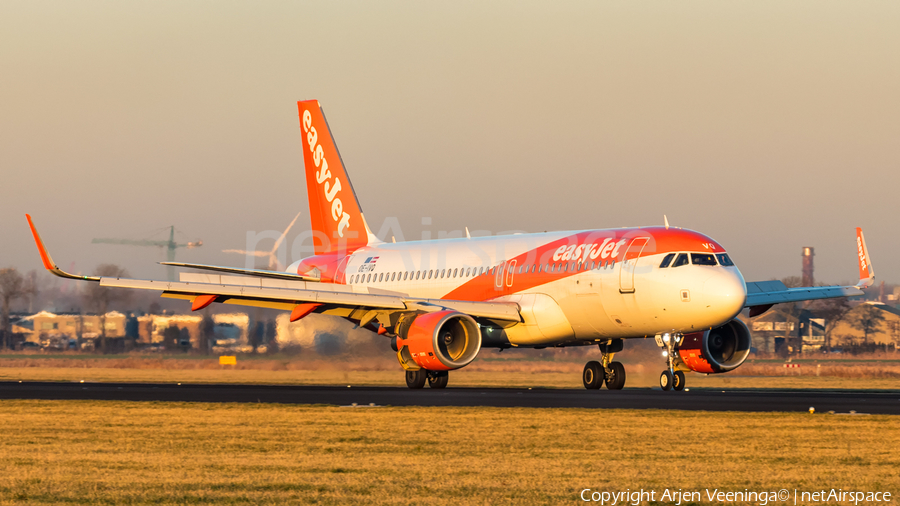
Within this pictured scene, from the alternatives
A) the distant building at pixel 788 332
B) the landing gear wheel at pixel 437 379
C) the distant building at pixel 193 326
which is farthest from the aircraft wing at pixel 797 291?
the distant building at pixel 788 332

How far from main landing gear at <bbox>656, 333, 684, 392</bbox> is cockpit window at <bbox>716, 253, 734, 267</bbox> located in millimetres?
2298

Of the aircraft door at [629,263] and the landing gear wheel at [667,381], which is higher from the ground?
the aircraft door at [629,263]

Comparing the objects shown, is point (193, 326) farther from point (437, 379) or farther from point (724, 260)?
point (724, 260)

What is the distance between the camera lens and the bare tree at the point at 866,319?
308 feet

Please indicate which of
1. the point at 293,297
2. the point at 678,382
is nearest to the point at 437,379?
the point at 293,297

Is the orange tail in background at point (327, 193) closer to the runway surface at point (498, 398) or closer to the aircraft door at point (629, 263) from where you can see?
the runway surface at point (498, 398)

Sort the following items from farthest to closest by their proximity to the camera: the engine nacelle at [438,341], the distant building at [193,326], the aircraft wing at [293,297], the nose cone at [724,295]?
the distant building at [193,326]
the aircraft wing at [293,297]
the engine nacelle at [438,341]
the nose cone at [724,295]

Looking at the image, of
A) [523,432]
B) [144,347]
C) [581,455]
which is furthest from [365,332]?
[581,455]

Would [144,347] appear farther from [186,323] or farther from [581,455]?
[581,455]

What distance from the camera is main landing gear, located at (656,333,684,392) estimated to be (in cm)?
2961

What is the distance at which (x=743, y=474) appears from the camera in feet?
41.9

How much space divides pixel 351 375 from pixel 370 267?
3.94m

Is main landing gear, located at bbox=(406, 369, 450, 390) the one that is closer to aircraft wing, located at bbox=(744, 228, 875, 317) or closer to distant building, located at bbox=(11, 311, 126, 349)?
aircraft wing, located at bbox=(744, 228, 875, 317)

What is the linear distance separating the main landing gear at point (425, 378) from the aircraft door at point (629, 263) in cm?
659
